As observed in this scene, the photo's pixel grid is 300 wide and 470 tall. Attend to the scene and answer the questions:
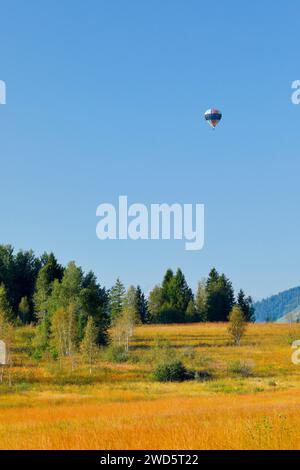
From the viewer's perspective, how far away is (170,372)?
49.8 meters

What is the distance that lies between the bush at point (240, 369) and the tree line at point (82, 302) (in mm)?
15352

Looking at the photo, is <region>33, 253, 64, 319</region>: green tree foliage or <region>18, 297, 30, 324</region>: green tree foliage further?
<region>18, 297, 30, 324</region>: green tree foliage

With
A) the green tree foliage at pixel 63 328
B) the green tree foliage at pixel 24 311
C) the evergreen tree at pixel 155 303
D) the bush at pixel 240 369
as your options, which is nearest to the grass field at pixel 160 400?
the bush at pixel 240 369

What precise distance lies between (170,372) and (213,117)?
43.1 m

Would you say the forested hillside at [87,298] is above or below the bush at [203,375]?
above

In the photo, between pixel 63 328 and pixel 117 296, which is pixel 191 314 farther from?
pixel 63 328

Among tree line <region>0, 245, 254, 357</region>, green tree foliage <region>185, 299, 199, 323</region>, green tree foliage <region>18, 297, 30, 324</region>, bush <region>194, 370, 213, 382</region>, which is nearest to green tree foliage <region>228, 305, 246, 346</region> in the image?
tree line <region>0, 245, 254, 357</region>

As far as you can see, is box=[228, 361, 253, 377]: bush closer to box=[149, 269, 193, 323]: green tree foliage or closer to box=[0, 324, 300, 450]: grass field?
box=[0, 324, 300, 450]: grass field

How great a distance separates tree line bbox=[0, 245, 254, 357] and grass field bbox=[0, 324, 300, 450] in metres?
3.71

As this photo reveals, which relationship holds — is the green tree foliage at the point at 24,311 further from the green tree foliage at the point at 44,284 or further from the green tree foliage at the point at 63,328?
the green tree foliage at the point at 63,328

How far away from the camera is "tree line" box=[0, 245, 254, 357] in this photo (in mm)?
66000

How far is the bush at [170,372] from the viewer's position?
163 feet
